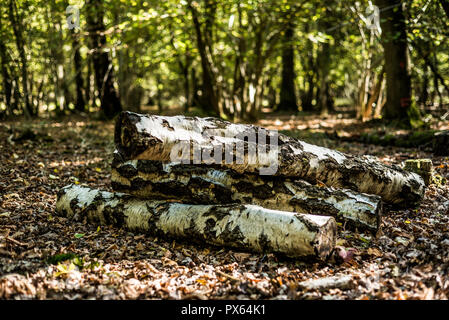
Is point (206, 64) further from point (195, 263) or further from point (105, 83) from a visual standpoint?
point (195, 263)

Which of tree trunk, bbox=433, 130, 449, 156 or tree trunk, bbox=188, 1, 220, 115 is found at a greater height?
tree trunk, bbox=188, 1, 220, 115

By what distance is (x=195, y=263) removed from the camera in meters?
3.64

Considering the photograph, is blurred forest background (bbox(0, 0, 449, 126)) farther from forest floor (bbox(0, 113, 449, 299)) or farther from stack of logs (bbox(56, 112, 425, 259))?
forest floor (bbox(0, 113, 449, 299))

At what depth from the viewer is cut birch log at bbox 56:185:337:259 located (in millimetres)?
3436

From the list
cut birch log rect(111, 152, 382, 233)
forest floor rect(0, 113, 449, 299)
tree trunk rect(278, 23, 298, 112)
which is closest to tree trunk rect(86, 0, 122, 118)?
forest floor rect(0, 113, 449, 299)

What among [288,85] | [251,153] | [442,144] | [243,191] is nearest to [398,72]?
[442,144]

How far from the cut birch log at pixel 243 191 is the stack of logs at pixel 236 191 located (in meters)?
0.01

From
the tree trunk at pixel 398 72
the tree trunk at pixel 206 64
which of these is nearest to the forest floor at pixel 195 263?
the tree trunk at pixel 398 72

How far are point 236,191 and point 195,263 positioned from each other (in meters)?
1.08

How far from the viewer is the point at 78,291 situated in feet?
9.79

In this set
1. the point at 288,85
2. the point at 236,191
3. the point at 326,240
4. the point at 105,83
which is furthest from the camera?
the point at 288,85

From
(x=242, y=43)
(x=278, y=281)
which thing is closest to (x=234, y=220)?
(x=278, y=281)

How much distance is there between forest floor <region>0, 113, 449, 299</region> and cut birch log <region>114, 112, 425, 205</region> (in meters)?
0.50
